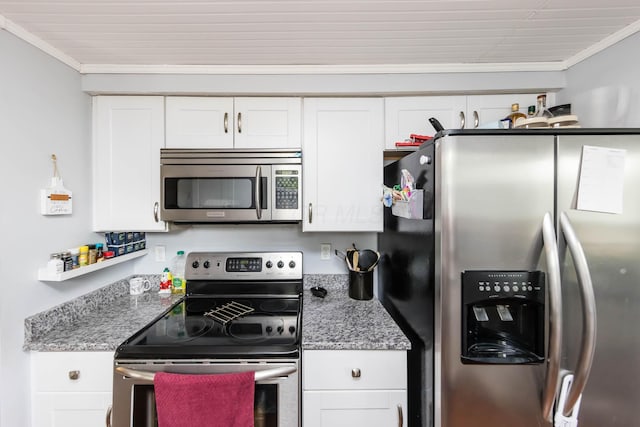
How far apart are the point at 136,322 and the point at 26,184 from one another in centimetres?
78

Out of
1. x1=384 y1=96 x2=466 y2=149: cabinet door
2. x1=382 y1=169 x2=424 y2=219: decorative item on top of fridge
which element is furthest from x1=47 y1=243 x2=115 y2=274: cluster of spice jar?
x1=384 y1=96 x2=466 y2=149: cabinet door

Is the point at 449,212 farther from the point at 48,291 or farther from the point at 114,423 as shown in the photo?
the point at 48,291

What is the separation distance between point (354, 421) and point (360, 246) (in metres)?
1.01

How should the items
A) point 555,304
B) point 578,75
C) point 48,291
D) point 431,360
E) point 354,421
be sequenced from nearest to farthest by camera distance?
1. point 555,304
2. point 431,360
3. point 354,421
4. point 48,291
5. point 578,75

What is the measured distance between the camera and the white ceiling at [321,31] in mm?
1163

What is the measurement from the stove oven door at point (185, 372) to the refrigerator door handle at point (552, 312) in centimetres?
89

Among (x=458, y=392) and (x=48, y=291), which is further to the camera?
(x=48, y=291)

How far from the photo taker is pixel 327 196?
1751 mm

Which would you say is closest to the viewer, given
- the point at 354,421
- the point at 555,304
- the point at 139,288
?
the point at 555,304

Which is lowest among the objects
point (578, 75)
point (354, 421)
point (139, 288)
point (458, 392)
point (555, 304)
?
point (354, 421)

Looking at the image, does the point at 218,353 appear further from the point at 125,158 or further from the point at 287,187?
the point at 125,158

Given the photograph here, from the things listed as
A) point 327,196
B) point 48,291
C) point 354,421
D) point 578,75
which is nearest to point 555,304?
point 354,421

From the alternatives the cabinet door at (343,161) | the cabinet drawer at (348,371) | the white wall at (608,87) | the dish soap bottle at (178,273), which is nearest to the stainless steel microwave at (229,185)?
the cabinet door at (343,161)

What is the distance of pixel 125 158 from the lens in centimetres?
173
